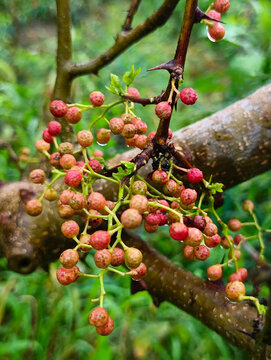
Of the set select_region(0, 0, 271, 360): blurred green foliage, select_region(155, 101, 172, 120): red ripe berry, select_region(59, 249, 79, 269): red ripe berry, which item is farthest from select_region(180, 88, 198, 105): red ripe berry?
select_region(0, 0, 271, 360): blurred green foliage

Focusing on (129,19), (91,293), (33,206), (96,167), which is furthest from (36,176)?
(91,293)

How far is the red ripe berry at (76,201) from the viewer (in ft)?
1.68

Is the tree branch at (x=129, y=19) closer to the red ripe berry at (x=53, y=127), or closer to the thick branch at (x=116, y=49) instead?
the thick branch at (x=116, y=49)

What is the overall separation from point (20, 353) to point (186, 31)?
1.81m

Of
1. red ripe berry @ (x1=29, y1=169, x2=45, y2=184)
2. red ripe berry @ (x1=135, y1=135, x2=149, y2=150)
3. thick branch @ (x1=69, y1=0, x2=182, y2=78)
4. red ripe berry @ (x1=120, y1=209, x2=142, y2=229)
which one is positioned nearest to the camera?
red ripe berry @ (x1=120, y1=209, x2=142, y2=229)

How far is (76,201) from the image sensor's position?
1.67ft

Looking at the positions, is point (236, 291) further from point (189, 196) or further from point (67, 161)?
point (67, 161)

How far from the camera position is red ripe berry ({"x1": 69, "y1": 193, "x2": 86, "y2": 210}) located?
511 mm

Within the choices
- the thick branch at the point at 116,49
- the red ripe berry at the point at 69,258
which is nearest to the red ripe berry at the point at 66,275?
the red ripe berry at the point at 69,258

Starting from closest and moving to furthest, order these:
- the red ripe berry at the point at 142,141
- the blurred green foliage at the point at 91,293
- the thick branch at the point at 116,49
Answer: the red ripe berry at the point at 142,141 < the thick branch at the point at 116,49 < the blurred green foliage at the point at 91,293

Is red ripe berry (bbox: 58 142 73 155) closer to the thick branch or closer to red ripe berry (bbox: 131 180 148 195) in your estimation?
red ripe berry (bbox: 131 180 148 195)

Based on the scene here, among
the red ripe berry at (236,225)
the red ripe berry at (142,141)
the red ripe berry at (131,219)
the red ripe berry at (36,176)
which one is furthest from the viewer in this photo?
the red ripe berry at (236,225)

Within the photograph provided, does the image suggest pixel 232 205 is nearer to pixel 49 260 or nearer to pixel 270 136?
pixel 270 136

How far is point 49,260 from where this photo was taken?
3.09ft
